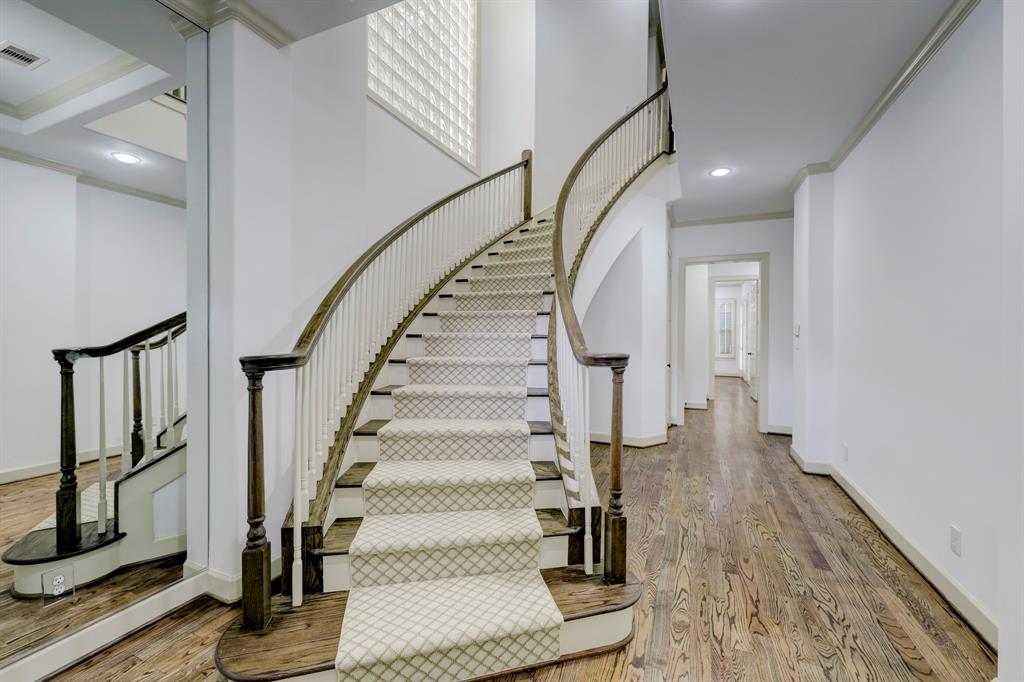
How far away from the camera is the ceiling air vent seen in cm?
157

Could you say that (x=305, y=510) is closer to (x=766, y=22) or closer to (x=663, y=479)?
(x=663, y=479)

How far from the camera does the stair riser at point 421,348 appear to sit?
333cm

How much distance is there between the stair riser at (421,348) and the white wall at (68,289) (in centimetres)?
152

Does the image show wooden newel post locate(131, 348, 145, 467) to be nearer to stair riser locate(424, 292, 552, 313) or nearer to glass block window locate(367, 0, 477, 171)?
stair riser locate(424, 292, 552, 313)

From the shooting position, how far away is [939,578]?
2.10 metres

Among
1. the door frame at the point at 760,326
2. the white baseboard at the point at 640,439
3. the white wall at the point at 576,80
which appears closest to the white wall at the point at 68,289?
the white baseboard at the point at 640,439

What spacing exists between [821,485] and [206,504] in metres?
4.26

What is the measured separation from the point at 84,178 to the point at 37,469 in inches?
46.2

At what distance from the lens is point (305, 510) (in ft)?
6.66

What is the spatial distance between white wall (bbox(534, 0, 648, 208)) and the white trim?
1.56 m

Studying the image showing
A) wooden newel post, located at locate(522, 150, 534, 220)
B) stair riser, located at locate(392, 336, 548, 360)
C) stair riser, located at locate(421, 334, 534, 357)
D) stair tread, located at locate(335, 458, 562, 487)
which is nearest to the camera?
stair tread, located at locate(335, 458, 562, 487)

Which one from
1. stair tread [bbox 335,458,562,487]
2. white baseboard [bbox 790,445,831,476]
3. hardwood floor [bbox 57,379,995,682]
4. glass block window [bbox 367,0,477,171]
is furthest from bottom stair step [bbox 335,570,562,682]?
glass block window [bbox 367,0,477,171]

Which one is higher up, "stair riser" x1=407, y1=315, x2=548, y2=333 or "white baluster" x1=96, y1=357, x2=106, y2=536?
"stair riser" x1=407, y1=315, x2=548, y2=333

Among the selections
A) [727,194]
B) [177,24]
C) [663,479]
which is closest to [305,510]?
[177,24]
